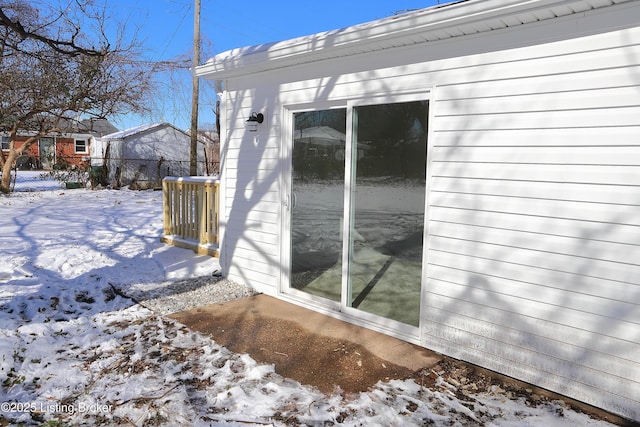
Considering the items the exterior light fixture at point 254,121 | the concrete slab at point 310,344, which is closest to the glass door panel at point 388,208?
the concrete slab at point 310,344

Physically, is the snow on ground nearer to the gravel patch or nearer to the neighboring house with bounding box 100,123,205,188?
the gravel patch

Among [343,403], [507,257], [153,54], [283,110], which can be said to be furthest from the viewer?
[153,54]

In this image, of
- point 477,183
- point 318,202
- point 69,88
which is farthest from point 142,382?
point 69,88

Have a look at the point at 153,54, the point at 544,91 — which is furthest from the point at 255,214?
the point at 153,54

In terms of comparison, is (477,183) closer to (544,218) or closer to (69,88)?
(544,218)

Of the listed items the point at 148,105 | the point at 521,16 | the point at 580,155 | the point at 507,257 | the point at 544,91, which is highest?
the point at 148,105

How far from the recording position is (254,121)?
4461mm

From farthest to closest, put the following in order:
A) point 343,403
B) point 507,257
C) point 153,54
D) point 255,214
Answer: point 153,54 → point 255,214 → point 507,257 → point 343,403

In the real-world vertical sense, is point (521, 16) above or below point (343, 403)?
above

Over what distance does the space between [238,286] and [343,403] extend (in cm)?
256

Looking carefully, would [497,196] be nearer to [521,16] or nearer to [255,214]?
[521,16]

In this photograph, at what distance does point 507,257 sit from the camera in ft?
9.19

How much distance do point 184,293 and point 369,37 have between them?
305cm

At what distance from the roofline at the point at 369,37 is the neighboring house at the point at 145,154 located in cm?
1415
